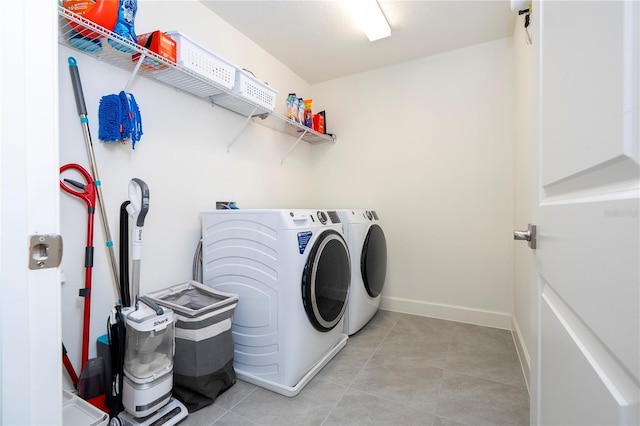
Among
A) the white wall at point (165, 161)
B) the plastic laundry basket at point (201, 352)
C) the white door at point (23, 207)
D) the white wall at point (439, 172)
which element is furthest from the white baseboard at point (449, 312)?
the white door at point (23, 207)

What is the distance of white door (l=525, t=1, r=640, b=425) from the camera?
32cm

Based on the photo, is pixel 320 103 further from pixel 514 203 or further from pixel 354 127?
pixel 514 203

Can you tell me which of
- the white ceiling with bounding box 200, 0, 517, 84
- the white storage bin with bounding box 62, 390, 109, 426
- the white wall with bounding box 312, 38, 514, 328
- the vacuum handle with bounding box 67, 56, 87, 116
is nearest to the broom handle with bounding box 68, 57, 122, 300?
the vacuum handle with bounding box 67, 56, 87, 116

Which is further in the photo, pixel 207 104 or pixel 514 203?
pixel 514 203

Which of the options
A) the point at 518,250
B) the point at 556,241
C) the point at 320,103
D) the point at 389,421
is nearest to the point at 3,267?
the point at 556,241

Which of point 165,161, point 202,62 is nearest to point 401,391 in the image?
point 165,161

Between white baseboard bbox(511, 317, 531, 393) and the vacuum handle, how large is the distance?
2617 mm

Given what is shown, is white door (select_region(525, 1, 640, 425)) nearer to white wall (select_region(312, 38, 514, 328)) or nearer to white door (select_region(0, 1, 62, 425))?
white door (select_region(0, 1, 62, 425))

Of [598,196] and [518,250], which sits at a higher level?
[598,196]

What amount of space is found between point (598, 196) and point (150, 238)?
1.92m

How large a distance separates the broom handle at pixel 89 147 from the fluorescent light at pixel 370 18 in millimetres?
1725

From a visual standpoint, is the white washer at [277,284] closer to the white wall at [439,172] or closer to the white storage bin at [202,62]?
the white storage bin at [202,62]

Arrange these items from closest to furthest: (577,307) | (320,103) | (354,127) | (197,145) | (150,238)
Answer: (577,307), (150,238), (197,145), (354,127), (320,103)

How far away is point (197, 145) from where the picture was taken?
1.98 meters
